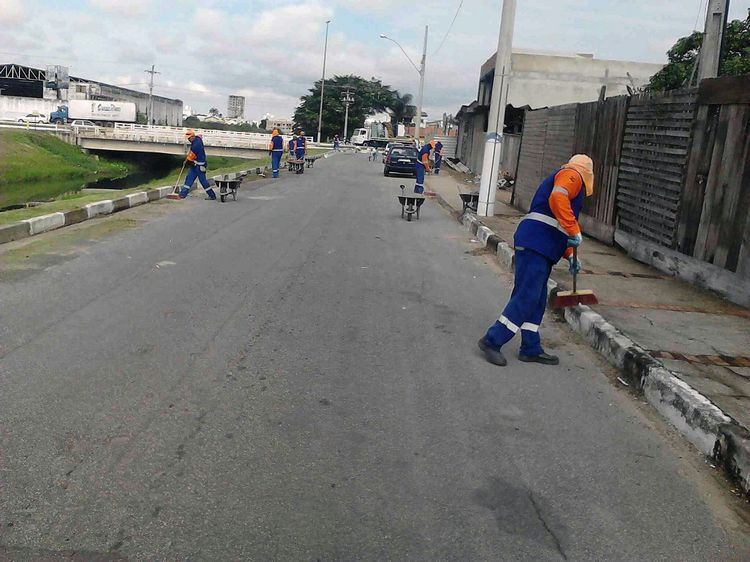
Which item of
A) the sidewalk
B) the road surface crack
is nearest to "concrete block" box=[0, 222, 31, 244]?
the sidewalk

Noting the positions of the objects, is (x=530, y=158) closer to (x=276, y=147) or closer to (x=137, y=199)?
(x=137, y=199)

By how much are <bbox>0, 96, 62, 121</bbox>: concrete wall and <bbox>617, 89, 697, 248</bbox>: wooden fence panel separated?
3142 inches

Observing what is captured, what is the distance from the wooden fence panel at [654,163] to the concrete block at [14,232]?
936 centimetres

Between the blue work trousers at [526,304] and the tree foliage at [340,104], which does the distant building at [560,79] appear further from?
the tree foliage at [340,104]

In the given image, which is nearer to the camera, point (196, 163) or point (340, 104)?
point (196, 163)

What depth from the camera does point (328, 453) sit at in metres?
3.89

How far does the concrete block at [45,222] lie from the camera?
1079cm

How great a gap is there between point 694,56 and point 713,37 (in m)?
15.2

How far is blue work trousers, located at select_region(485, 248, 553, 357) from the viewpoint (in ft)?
18.4

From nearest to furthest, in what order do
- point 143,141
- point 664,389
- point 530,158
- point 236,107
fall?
point 664,389, point 530,158, point 143,141, point 236,107

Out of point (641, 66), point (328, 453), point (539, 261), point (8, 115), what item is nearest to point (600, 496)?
point (328, 453)

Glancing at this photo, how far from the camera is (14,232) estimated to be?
10273 mm

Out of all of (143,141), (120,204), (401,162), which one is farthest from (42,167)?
(120,204)

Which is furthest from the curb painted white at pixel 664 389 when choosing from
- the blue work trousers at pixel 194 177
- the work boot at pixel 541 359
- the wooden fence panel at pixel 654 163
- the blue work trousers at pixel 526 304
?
the blue work trousers at pixel 194 177
